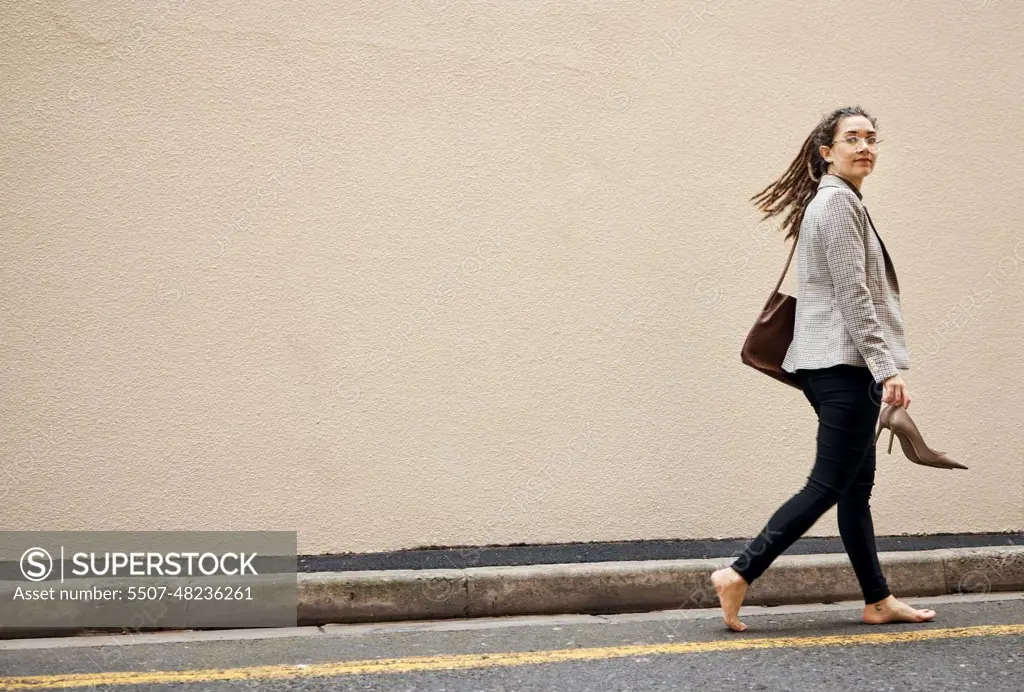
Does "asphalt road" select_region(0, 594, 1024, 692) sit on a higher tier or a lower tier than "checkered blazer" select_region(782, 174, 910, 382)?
lower

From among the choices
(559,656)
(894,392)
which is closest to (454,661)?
(559,656)

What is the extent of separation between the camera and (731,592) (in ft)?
13.3

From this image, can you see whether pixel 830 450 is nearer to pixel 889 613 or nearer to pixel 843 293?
pixel 843 293

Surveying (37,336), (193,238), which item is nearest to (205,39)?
(193,238)

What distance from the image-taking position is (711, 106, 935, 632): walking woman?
12.7 feet

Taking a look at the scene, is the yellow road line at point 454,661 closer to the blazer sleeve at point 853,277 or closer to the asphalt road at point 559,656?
the asphalt road at point 559,656

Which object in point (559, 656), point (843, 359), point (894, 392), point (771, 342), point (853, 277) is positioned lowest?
point (559, 656)

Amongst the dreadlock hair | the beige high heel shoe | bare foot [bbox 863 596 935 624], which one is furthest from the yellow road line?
the dreadlock hair

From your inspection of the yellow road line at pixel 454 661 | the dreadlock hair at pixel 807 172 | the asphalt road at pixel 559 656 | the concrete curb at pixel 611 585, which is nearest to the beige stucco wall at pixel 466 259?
the concrete curb at pixel 611 585

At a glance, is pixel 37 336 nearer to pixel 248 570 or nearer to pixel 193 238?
pixel 193 238

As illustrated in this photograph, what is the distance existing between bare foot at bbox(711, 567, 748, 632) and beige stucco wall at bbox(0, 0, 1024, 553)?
145cm

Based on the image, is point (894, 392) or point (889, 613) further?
point (889, 613)

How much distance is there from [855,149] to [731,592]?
5.68ft

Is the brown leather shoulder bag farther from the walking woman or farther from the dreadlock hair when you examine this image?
the dreadlock hair
